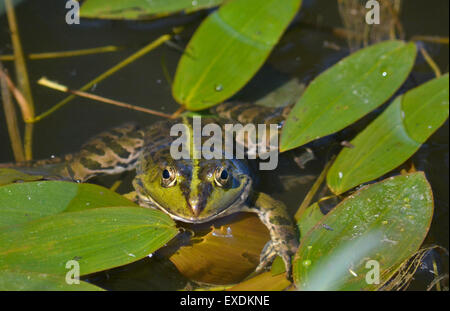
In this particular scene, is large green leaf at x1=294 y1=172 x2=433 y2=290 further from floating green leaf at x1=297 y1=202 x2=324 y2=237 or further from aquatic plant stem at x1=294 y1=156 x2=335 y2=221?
aquatic plant stem at x1=294 y1=156 x2=335 y2=221

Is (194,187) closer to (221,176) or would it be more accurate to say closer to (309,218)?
(221,176)

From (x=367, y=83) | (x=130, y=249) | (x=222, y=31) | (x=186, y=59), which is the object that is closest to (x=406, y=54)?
(x=367, y=83)

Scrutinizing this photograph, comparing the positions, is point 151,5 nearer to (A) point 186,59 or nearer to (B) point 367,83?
(A) point 186,59

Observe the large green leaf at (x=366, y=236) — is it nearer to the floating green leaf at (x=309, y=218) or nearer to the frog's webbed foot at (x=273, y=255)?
the frog's webbed foot at (x=273, y=255)

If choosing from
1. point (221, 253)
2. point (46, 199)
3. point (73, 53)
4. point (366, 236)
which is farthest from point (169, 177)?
point (73, 53)

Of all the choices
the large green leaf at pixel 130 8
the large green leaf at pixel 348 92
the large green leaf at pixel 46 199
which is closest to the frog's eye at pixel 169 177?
the large green leaf at pixel 46 199

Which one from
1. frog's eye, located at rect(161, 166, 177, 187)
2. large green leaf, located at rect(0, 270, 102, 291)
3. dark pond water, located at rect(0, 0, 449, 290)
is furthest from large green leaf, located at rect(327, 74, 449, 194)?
large green leaf, located at rect(0, 270, 102, 291)
